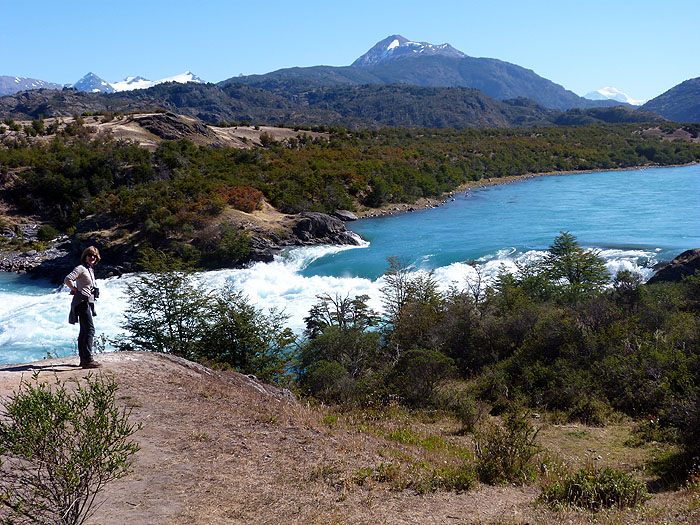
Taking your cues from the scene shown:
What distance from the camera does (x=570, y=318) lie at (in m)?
12.9

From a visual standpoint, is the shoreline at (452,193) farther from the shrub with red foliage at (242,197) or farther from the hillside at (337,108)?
the hillside at (337,108)

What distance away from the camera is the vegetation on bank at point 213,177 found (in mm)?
31422

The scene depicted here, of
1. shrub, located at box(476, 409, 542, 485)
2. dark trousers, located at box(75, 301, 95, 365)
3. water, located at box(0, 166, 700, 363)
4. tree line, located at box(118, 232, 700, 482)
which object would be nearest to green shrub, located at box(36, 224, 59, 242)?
water, located at box(0, 166, 700, 363)

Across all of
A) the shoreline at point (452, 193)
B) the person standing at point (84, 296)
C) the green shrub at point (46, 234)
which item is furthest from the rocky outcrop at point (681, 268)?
the green shrub at point (46, 234)

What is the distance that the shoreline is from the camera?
140 ft

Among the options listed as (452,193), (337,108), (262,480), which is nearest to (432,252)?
(262,480)

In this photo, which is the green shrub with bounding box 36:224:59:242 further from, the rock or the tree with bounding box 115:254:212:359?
the tree with bounding box 115:254:212:359

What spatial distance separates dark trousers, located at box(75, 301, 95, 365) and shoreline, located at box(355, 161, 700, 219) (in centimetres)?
3346

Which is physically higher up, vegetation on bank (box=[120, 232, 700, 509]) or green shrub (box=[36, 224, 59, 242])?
green shrub (box=[36, 224, 59, 242])

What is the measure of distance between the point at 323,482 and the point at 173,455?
6.35 ft

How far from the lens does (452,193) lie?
173 feet

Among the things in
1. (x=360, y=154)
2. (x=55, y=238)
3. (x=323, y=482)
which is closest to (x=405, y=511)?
(x=323, y=482)

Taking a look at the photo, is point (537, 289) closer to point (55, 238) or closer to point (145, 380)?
point (145, 380)

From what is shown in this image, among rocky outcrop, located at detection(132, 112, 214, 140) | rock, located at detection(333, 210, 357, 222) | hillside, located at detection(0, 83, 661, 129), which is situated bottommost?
rock, located at detection(333, 210, 357, 222)
